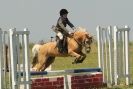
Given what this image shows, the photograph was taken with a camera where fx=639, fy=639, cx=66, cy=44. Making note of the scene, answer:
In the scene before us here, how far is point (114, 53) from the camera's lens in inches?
623

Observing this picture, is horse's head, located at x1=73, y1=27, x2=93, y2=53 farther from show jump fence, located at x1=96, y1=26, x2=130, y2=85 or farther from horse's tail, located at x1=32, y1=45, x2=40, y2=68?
horse's tail, located at x1=32, y1=45, x2=40, y2=68

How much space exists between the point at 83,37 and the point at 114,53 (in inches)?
47.1

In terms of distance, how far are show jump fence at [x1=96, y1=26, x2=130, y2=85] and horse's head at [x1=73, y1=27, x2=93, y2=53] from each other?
525 mm

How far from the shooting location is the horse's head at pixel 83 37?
16.5 metres

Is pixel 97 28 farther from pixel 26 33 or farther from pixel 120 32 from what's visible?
pixel 26 33

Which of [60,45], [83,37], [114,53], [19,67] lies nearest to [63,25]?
[83,37]

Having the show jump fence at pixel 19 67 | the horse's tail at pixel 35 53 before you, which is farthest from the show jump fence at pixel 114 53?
the horse's tail at pixel 35 53

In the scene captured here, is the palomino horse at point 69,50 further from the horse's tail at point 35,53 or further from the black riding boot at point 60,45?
the black riding boot at point 60,45

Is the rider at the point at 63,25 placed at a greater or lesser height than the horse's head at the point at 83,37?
greater

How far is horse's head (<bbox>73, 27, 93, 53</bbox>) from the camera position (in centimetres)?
1647

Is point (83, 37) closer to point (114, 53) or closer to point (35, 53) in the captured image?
point (114, 53)

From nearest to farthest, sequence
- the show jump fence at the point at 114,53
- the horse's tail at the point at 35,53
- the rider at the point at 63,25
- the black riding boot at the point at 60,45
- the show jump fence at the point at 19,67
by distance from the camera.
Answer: the show jump fence at the point at 19,67 → the show jump fence at the point at 114,53 → the rider at the point at 63,25 → the black riding boot at the point at 60,45 → the horse's tail at the point at 35,53

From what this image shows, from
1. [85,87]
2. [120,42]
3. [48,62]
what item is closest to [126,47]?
[120,42]

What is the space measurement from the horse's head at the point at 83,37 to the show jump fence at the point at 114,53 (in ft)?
1.72
